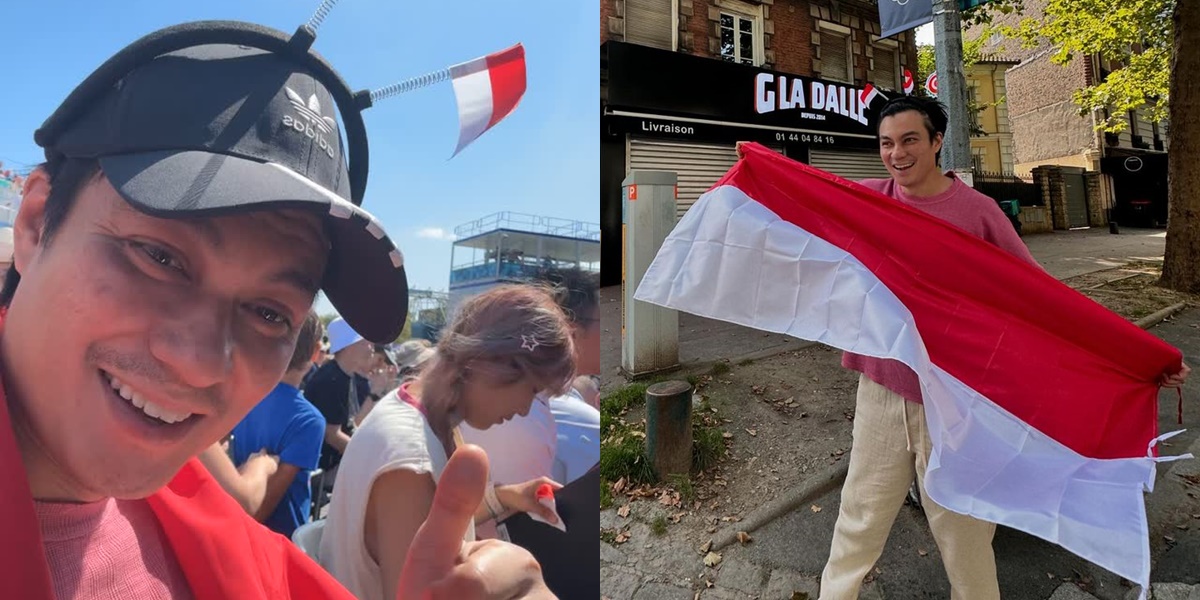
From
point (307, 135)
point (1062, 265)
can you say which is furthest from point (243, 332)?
point (1062, 265)

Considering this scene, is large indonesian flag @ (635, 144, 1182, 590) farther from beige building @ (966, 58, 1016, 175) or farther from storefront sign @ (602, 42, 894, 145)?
beige building @ (966, 58, 1016, 175)

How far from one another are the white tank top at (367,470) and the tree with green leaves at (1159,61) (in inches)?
357

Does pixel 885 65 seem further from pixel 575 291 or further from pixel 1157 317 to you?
pixel 575 291

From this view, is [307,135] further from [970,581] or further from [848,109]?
[848,109]

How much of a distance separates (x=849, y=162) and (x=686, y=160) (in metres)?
4.18

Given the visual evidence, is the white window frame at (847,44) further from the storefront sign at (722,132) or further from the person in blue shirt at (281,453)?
the person in blue shirt at (281,453)

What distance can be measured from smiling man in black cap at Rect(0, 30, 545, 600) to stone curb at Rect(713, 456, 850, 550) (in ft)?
7.90

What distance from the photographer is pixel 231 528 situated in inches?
37.7

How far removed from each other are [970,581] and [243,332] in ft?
7.13

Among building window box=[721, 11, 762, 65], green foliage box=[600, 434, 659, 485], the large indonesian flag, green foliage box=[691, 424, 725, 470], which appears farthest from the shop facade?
the large indonesian flag

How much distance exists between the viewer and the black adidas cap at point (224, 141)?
2.73 feet

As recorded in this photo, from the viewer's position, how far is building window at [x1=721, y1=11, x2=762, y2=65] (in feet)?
34.6

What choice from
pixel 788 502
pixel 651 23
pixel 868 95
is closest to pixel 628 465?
pixel 788 502

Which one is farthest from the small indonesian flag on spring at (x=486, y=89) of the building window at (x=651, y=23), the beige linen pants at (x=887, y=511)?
the building window at (x=651, y=23)
